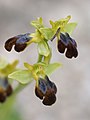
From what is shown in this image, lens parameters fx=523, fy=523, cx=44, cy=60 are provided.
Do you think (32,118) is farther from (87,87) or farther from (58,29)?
(58,29)

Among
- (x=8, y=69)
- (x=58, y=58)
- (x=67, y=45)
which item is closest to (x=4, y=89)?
(x=8, y=69)

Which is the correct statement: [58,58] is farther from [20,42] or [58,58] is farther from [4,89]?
[20,42]

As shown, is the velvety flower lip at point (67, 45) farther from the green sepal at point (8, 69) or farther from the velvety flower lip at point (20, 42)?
the green sepal at point (8, 69)

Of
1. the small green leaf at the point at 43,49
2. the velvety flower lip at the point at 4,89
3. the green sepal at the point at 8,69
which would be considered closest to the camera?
the small green leaf at the point at 43,49

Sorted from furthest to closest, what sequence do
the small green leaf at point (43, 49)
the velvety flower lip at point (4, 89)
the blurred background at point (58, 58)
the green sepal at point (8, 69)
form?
the blurred background at point (58, 58) < the green sepal at point (8, 69) < the velvety flower lip at point (4, 89) < the small green leaf at point (43, 49)

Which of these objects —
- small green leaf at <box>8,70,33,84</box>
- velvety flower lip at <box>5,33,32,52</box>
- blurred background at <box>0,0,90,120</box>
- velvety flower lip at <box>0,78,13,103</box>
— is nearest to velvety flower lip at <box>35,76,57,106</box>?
small green leaf at <box>8,70,33,84</box>

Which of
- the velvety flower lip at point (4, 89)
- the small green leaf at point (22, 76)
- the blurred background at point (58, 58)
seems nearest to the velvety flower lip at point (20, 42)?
the small green leaf at point (22, 76)

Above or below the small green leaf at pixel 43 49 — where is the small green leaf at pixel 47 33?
above
